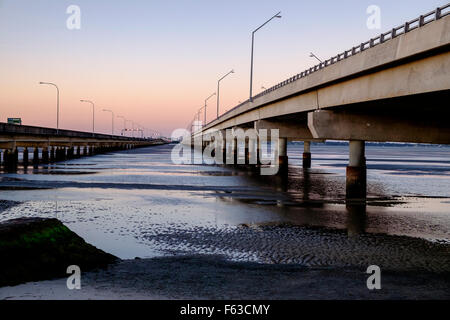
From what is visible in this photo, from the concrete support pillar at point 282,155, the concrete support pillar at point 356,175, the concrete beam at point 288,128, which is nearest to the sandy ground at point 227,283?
the concrete support pillar at point 356,175

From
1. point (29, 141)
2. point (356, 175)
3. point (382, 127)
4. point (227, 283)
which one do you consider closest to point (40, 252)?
point (227, 283)

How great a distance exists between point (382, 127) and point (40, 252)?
73.6ft

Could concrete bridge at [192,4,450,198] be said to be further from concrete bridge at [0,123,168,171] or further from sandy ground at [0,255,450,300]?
concrete bridge at [0,123,168,171]

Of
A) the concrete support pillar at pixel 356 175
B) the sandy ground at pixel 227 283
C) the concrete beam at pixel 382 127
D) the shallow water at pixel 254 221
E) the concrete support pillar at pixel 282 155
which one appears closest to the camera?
the sandy ground at pixel 227 283

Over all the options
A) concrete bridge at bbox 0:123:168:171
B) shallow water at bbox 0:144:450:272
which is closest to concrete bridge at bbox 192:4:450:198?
shallow water at bbox 0:144:450:272

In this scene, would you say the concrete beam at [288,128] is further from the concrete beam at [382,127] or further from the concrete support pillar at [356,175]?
the concrete beam at [382,127]

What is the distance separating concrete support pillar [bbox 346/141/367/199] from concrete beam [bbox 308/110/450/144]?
220 centimetres

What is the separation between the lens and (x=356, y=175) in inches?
1230

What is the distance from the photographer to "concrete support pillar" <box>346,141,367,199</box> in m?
30.8

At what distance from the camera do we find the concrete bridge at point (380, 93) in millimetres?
17469

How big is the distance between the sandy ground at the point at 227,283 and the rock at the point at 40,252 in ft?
1.48

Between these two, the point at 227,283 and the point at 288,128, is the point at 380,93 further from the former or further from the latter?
the point at 288,128

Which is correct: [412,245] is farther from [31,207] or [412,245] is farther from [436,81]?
[31,207]

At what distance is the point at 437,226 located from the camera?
20.1m
